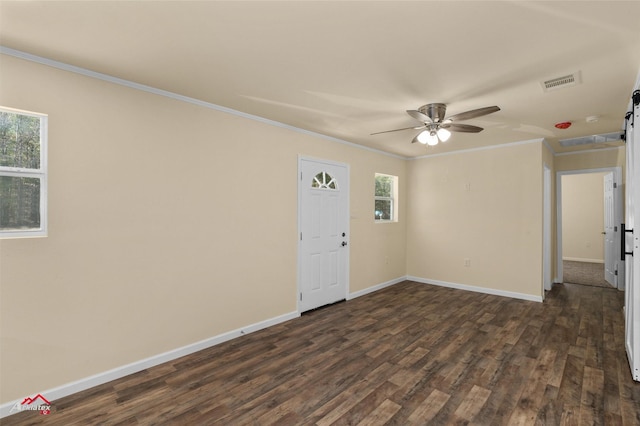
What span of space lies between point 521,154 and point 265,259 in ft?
14.7

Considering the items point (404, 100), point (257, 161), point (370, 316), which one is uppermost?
point (404, 100)

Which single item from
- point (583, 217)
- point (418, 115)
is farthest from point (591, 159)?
point (418, 115)

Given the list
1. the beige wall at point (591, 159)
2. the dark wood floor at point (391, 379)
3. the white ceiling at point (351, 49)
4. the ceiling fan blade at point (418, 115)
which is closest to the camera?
the white ceiling at point (351, 49)

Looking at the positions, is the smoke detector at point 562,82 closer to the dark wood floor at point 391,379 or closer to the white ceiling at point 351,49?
the white ceiling at point 351,49

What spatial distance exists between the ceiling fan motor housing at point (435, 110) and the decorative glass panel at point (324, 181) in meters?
1.79

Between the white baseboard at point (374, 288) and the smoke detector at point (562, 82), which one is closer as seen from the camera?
the smoke detector at point (562, 82)

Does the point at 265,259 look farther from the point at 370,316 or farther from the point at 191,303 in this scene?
the point at 370,316

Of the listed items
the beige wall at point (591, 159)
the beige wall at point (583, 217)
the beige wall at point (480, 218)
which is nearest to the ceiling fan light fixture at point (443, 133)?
the beige wall at point (480, 218)

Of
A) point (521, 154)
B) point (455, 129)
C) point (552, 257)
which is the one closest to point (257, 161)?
point (455, 129)

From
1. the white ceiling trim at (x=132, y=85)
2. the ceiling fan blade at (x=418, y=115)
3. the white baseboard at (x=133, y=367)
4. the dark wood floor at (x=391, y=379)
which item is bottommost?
the dark wood floor at (x=391, y=379)

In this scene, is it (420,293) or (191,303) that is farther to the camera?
(420,293)

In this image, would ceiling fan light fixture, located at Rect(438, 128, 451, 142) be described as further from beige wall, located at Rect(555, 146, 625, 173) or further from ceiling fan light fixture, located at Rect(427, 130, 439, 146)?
beige wall, located at Rect(555, 146, 625, 173)

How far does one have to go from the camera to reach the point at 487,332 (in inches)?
147

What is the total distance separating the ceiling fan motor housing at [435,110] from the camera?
10.6ft
